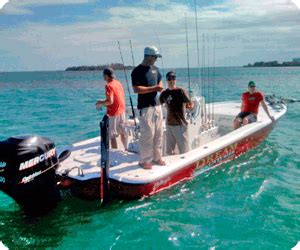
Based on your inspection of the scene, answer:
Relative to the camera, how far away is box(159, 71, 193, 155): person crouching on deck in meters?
5.34

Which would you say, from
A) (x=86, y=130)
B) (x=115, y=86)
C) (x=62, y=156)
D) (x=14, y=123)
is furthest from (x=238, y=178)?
(x=14, y=123)

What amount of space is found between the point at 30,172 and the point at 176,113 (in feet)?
8.21

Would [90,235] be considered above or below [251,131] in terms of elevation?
below

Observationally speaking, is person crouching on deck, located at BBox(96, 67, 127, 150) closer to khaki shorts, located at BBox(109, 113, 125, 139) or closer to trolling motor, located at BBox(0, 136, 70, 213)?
khaki shorts, located at BBox(109, 113, 125, 139)

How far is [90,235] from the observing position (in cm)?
397

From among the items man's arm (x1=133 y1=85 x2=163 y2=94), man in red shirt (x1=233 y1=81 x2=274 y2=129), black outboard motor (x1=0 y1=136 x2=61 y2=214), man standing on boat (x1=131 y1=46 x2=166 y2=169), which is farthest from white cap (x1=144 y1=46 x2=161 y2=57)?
man in red shirt (x1=233 y1=81 x2=274 y2=129)

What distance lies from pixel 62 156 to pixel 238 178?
2.96 m

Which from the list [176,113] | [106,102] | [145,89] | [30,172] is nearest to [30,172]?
[30,172]

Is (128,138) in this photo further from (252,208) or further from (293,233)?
(293,233)

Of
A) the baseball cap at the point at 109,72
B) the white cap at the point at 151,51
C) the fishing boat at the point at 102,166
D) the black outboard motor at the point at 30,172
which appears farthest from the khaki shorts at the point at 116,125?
the black outboard motor at the point at 30,172

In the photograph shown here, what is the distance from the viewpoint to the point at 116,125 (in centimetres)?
557

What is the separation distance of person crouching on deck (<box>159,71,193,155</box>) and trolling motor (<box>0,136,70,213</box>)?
2.08 metres

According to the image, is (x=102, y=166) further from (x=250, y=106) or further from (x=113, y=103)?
(x=250, y=106)

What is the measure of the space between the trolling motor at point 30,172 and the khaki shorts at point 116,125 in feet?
5.15
